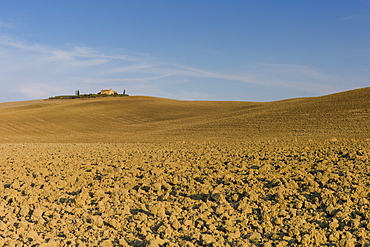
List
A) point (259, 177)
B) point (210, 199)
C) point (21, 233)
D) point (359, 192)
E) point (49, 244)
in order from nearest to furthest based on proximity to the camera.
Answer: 1. point (49, 244)
2. point (21, 233)
3. point (359, 192)
4. point (210, 199)
5. point (259, 177)

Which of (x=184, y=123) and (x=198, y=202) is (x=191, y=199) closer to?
(x=198, y=202)

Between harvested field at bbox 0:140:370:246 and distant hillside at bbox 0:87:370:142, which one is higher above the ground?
distant hillside at bbox 0:87:370:142

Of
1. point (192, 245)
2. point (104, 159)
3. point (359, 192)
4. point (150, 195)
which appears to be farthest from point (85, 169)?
point (359, 192)

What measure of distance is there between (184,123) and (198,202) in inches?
1055

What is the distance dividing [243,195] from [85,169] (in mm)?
5566

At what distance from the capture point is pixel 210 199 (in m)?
7.24

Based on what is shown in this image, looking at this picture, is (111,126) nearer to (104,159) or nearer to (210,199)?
(104,159)

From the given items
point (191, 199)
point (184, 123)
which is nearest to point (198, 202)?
point (191, 199)

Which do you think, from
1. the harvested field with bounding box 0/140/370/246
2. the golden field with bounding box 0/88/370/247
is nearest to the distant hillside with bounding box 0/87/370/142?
the golden field with bounding box 0/88/370/247

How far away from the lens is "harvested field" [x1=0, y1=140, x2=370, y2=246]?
5566 mm

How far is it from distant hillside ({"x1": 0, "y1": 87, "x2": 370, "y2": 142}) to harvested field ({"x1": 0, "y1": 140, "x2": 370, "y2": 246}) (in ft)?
33.9

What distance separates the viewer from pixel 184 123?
33.8 meters

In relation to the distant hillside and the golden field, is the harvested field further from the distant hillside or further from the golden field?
the distant hillside

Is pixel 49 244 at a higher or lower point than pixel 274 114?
lower
